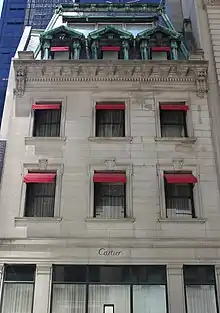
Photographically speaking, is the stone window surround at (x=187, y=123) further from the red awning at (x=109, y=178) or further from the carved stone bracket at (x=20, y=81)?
the carved stone bracket at (x=20, y=81)

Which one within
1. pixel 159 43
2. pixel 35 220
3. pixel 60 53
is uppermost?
pixel 159 43

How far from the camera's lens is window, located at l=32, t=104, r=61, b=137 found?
61.5 feet

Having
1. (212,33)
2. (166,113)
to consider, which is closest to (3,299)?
(166,113)

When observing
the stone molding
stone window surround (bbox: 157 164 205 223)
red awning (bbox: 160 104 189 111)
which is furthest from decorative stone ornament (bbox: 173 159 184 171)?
the stone molding

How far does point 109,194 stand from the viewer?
17.1m

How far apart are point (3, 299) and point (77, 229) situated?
3.55 meters

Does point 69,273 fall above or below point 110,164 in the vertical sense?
below

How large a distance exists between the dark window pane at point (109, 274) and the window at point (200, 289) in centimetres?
216

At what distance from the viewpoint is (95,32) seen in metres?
21.7

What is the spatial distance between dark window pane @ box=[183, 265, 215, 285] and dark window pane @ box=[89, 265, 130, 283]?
6.99ft

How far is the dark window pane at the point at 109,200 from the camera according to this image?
1662 cm

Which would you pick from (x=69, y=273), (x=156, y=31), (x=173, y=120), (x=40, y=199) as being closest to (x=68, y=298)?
(x=69, y=273)

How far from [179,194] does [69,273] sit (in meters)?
5.37

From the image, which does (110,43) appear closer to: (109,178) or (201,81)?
(201,81)
